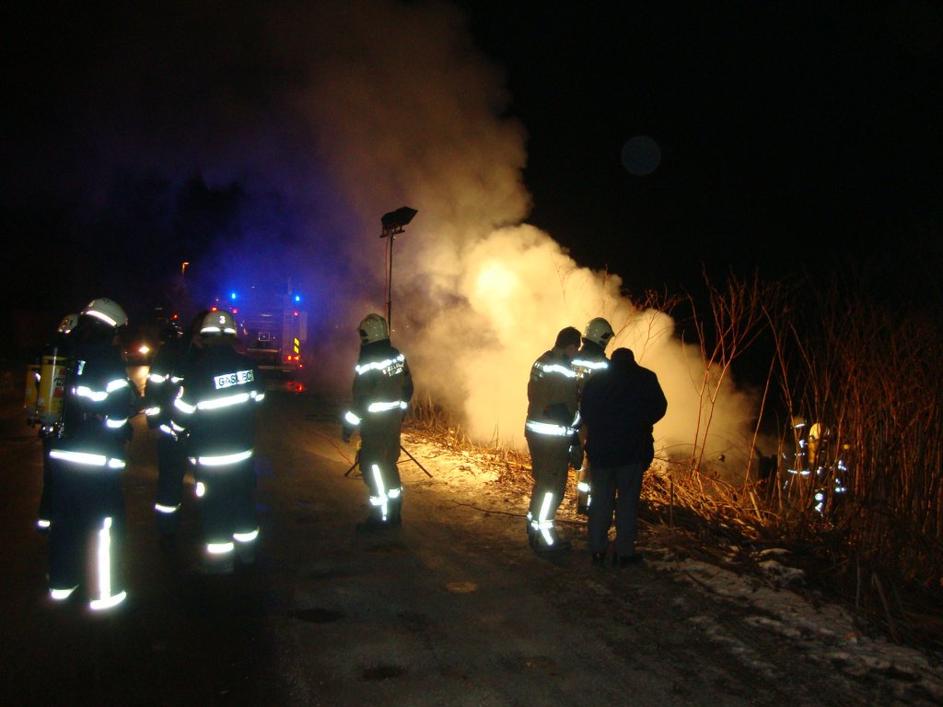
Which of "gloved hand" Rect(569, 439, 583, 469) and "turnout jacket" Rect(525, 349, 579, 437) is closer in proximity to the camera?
"turnout jacket" Rect(525, 349, 579, 437)

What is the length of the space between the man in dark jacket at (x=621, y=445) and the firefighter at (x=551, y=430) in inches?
12.1

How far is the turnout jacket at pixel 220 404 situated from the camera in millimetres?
4695

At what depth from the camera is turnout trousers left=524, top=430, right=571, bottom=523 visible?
5379 mm

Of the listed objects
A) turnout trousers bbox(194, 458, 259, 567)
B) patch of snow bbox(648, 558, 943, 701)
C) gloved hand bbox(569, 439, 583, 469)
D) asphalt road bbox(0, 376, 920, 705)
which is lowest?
asphalt road bbox(0, 376, 920, 705)

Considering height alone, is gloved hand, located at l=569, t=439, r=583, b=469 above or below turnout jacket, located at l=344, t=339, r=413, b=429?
below

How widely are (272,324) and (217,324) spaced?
1564 cm

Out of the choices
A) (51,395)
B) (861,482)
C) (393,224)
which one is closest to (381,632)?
(51,395)

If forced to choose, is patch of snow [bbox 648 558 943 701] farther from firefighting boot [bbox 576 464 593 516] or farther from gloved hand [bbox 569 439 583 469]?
firefighting boot [bbox 576 464 593 516]

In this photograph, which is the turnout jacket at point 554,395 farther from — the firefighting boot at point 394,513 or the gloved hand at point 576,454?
the firefighting boot at point 394,513

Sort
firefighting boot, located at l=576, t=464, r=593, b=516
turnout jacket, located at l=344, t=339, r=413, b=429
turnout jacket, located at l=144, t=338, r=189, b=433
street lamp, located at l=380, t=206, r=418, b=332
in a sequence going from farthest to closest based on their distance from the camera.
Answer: street lamp, located at l=380, t=206, r=418, b=332, firefighting boot, located at l=576, t=464, r=593, b=516, turnout jacket, located at l=344, t=339, r=413, b=429, turnout jacket, located at l=144, t=338, r=189, b=433

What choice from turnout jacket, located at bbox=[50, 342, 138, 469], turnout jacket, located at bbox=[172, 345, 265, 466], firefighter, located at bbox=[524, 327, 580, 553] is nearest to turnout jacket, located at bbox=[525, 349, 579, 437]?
firefighter, located at bbox=[524, 327, 580, 553]

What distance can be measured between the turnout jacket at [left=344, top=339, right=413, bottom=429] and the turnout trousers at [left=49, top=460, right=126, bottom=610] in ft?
7.15

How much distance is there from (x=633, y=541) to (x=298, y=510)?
10.6 ft

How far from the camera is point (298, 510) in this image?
21.3ft
